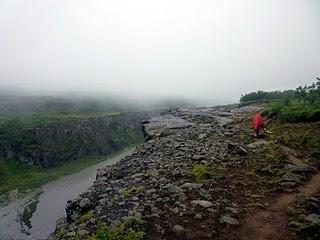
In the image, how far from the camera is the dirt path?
545 inches

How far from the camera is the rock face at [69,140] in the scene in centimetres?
13462

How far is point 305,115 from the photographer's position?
103 feet

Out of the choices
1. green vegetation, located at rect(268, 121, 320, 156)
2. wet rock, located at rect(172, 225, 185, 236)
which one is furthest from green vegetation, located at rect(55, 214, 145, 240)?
green vegetation, located at rect(268, 121, 320, 156)

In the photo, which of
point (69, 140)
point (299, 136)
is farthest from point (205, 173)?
point (69, 140)

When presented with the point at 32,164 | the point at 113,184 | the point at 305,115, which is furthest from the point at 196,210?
the point at 32,164

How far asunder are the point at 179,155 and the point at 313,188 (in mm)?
9172

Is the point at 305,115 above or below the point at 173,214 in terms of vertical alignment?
above

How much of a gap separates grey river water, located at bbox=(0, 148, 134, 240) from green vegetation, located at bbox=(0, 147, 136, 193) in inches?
346

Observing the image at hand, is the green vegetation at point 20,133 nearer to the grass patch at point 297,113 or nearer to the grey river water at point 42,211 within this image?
the grey river water at point 42,211

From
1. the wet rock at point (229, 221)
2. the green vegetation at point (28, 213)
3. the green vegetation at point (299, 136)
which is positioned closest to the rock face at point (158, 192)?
the wet rock at point (229, 221)

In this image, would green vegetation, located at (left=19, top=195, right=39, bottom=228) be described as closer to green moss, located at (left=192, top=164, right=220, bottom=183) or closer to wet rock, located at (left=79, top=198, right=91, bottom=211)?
wet rock, located at (left=79, top=198, right=91, bottom=211)

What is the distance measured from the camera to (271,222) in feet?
48.9

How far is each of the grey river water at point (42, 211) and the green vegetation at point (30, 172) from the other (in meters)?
8.80

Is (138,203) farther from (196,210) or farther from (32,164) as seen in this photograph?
(32,164)
